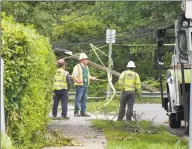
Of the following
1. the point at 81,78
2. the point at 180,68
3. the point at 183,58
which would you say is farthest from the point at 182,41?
the point at 81,78

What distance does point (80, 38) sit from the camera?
3169cm

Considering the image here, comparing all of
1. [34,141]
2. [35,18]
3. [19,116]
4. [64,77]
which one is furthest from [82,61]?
[19,116]

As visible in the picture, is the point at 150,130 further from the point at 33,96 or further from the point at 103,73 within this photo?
the point at 103,73

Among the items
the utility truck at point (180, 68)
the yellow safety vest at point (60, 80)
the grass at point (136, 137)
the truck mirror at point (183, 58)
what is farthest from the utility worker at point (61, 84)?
the truck mirror at point (183, 58)

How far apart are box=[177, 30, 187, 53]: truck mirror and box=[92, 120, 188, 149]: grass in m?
1.86

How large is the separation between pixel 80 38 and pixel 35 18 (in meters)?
16.9

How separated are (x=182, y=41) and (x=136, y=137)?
2245 mm

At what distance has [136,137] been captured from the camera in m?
12.4

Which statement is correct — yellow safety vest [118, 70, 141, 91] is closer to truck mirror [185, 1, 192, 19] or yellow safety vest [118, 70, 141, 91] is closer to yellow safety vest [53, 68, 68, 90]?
yellow safety vest [53, 68, 68, 90]

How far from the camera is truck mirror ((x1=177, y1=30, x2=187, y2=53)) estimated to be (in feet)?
41.4

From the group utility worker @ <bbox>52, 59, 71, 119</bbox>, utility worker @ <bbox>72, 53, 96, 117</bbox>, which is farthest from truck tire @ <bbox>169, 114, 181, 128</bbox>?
utility worker @ <bbox>72, 53, 96, 117</bbox>

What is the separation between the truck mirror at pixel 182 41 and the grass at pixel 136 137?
1.86 meters

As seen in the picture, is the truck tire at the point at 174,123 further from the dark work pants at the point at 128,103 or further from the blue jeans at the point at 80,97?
the blue jeans at the point at 80,97

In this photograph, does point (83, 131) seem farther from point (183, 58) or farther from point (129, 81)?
point (183, 58)
